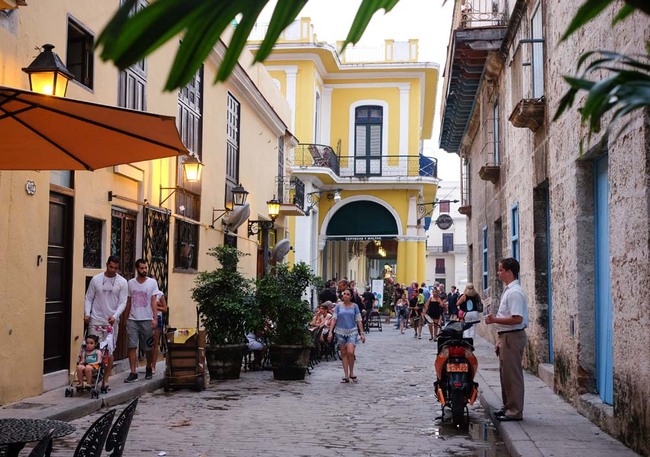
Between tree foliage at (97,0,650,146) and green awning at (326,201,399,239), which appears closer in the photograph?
tree foliage at (97,0,650,146)

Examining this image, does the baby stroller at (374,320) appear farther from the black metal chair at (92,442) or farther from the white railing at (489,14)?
the black metal chair at (92,442)

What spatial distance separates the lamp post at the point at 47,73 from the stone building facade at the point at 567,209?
549 cm

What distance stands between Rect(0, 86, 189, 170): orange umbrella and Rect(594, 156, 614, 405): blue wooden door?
14.9ft

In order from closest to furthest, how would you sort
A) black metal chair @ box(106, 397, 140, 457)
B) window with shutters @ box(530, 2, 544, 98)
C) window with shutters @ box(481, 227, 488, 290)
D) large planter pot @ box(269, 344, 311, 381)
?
black metal chair @ box(106, 397, 140, 457) → window with shutters @ box(530, 2, 544, 98) → large planter pot @ box(269, 344, 311, 381) → window with shutters @ box(481, 227, 488, 290)

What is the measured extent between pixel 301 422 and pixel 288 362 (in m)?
4.19

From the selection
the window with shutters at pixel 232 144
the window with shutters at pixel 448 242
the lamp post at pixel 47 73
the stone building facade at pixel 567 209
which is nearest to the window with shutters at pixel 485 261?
the stone building facade at pixel 567 209

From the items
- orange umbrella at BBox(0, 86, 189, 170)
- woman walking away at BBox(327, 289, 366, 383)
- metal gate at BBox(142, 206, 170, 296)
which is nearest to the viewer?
orange umbrella at BBox(0, 86, 189, 170)

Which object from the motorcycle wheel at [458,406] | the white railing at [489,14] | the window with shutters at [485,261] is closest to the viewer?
the motorcycle wheel at [458,406]

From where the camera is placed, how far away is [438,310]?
24000 mm

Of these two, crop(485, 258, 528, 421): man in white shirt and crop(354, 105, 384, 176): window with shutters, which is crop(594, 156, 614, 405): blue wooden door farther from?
crop(354, 105, 384, 176): window with shutters

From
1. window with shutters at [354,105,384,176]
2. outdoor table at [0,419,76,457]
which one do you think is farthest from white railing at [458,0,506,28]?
window with shutters at [354,105,384,176]

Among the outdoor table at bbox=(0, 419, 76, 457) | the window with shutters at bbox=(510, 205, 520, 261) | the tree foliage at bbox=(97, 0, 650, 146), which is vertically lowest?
the outdoor table at bbox=(0, 419, 76, 457)

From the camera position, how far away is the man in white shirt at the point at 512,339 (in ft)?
28.3

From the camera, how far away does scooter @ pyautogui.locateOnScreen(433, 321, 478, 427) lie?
9109 mm
